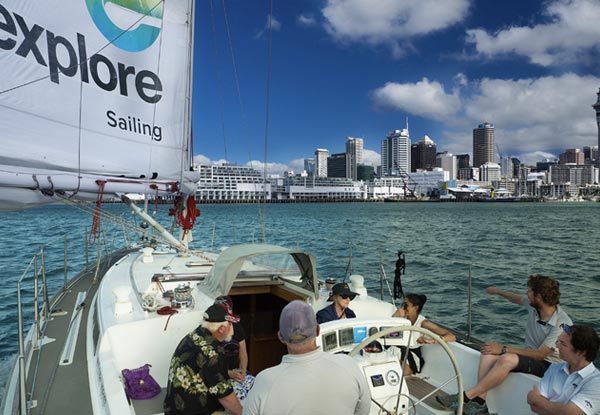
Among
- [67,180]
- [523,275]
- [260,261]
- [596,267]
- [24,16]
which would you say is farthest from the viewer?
[596,267]

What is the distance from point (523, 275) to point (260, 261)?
1222 cm

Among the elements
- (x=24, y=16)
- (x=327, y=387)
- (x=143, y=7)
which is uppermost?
(x=143, y=7)

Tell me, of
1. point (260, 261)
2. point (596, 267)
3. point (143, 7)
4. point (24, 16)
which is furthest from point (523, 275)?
point (24, 16)

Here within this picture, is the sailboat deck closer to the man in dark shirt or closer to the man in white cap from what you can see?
the man in white cap

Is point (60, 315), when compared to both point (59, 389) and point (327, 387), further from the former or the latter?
point (327, 387)

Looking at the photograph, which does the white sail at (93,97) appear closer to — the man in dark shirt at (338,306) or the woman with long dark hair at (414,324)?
the man in dark shirt at (338,306)

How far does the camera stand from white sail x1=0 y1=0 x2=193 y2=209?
14.7 feet

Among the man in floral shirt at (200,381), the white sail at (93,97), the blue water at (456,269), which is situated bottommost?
the blue water at (456,269)

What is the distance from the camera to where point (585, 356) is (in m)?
2.74

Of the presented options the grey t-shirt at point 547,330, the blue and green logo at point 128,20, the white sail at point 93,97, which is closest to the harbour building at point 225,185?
the white sail at point 93,97

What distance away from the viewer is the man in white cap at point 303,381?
5.83 ft

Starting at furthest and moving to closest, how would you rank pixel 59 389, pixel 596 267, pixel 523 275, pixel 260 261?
pixel 596 267
pixel 523 275
pixel 260 261
pixel 59 389

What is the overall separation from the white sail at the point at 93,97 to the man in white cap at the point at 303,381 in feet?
12.4

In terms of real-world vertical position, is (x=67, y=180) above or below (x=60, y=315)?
above
